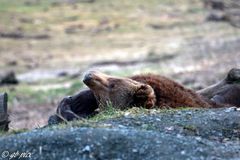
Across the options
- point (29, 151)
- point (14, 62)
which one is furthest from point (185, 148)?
point (14, 62)

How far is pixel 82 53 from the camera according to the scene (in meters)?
32.6

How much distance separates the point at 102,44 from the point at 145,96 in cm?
2556

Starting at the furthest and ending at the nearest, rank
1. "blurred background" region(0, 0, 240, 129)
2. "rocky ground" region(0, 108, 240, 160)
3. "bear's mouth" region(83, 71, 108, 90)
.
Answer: "blurred background" region(0, 0, 240, 129)
"bear's mouth" region(83, 71, 108, 90)
"rocky ground" region(0, 108, 240, 160)

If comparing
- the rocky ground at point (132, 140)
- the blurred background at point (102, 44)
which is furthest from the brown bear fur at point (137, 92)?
the blurred background at point (102, 44)

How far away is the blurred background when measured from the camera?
72.5ft

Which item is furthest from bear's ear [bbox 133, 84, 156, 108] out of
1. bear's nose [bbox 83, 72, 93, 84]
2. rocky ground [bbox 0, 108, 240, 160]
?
rocky ground [bbox 0, 108, 240, 160]

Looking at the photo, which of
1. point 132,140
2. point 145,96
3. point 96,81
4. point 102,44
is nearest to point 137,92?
point 145,96

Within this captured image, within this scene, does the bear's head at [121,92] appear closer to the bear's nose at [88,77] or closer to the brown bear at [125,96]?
the brown bear at [125,96]

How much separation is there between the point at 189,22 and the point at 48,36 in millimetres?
7493

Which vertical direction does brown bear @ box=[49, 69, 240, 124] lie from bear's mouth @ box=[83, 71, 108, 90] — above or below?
below

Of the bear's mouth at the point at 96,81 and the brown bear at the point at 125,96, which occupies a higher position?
the bear's mouth at the point at 96,81

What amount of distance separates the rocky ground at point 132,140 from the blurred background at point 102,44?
7.63 metres

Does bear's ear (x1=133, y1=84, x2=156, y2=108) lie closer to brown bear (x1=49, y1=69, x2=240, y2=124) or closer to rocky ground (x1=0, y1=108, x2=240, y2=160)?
brown bear (x1=49, y1=69, x2=240, y2=124)

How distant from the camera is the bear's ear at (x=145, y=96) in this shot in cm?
951
